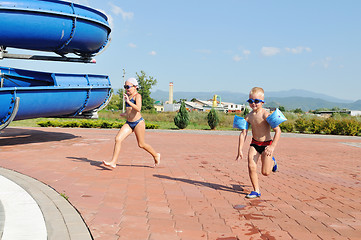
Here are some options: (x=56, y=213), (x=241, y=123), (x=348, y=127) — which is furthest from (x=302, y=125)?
(x=56, y=213)

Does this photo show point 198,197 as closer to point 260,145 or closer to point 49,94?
point 260,145

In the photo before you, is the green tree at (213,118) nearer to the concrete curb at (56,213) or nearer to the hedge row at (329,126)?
the hedge row at (329,126)

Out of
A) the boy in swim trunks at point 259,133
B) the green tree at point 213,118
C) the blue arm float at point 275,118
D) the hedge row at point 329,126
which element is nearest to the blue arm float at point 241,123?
the boy in swim trunks at point 259,133

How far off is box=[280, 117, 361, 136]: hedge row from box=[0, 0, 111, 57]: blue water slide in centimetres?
1764

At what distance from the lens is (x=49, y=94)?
916cm

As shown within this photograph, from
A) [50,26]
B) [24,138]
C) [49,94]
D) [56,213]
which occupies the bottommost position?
[24,138]

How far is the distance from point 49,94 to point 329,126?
63.9 feet

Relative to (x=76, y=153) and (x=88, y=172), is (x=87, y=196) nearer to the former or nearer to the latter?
(x=88, y=172)

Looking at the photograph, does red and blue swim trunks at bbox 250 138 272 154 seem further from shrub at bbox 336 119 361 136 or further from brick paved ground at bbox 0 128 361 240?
shrub at bbox 336 119 361 136

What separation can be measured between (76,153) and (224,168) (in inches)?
157

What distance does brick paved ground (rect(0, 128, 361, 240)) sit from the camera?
10.6 feet

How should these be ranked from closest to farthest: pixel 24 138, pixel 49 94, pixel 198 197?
pixel 198 197 < pixel 49 94 < pixel 24 138

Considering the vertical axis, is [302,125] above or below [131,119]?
below

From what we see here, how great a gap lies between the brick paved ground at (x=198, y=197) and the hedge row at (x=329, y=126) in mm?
15629
